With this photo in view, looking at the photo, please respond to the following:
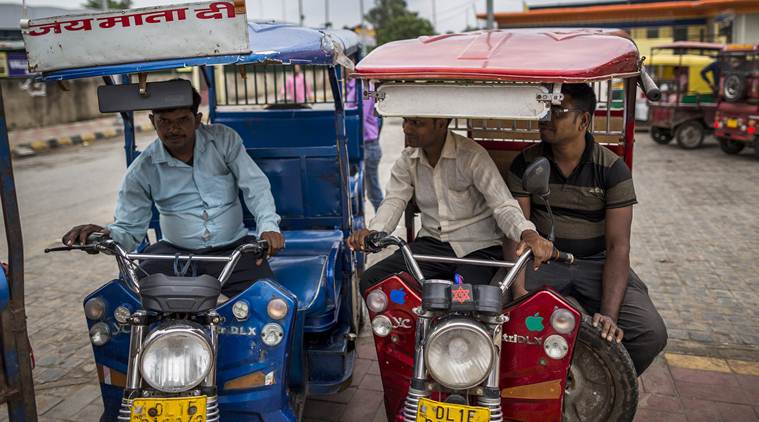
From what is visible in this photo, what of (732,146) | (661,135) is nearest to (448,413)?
(732,146)

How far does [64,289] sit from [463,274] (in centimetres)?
381

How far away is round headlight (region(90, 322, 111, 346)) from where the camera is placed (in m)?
2.78

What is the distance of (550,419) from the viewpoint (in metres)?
2.68

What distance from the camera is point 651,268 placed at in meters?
5.70

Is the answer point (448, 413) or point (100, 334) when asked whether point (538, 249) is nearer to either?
point (448, 413)

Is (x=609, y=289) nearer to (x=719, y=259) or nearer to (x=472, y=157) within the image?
(x=472, y=157)

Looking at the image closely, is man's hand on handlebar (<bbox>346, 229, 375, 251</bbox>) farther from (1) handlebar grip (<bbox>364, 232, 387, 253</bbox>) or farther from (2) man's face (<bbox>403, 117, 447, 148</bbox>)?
(2) man's face (<bbox>403, 117, 447, 148</bbox>)

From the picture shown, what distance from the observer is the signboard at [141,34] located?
238 centimetres

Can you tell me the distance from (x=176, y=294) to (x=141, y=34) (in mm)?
923

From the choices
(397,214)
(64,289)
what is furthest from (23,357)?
(64,289)

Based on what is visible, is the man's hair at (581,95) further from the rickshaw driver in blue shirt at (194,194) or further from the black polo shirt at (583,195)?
the rickshaw driver in blue shirt at (194,194)

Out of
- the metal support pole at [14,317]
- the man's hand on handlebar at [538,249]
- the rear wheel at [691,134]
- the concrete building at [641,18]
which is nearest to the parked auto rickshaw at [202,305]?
the metal support pole at [14,317]

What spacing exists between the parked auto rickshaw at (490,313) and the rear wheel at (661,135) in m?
11.4

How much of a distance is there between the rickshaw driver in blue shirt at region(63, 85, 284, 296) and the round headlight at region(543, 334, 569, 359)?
1.40m
